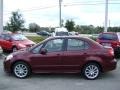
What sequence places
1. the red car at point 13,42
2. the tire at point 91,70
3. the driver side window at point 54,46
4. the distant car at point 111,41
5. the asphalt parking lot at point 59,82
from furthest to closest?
the red car at point 13,42
the distant car at point 111,41
the driver side window at point 54,46
the tire at point 91,70
the asphalt parking lot at point 59,82

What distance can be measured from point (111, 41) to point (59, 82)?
313 inches

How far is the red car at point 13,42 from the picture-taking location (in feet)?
69.2

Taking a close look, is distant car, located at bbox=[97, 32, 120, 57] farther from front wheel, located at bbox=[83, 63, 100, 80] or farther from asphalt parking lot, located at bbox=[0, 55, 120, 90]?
front wheel, located at bbox=[83, 63, 100, 80]

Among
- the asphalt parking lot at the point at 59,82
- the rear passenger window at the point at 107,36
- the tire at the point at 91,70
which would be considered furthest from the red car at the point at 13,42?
the tire at the point at 91,70

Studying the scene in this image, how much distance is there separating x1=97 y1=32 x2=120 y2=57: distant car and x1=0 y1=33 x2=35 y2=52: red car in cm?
508

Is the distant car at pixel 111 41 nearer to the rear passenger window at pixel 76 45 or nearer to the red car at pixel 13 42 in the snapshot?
the red car at pixel 13 42

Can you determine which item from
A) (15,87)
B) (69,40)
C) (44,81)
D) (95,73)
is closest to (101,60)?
(95,73)

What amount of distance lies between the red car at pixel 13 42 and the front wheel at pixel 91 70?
1011 cm

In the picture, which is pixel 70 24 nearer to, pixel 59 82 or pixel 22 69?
pixel 22 69

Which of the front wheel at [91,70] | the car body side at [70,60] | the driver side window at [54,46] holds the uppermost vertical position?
the driver side window at [54,46]

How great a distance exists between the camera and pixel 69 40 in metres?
11.4

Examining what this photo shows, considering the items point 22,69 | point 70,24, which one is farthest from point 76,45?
point 70,24

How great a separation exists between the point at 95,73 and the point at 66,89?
6.53 feet

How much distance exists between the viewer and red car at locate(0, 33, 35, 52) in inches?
831
